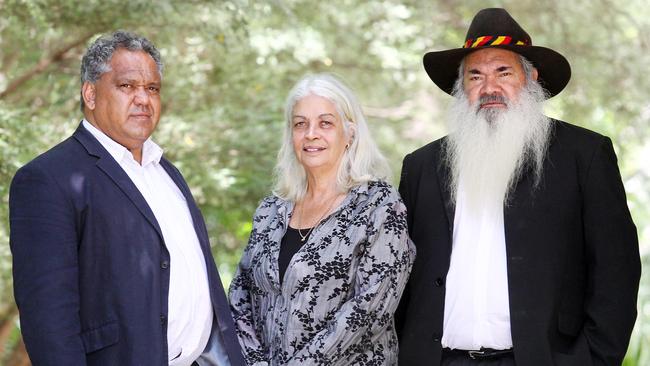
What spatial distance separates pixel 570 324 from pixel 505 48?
122 centimetres

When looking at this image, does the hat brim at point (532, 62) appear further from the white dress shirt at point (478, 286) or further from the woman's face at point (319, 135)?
the white dress shirt at point (478, 286)

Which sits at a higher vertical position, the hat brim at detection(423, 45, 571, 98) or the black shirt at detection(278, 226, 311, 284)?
the hat brim at detection(423, 45, 571, 98)

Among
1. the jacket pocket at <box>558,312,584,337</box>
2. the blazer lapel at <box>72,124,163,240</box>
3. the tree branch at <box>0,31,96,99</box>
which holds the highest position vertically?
the tree branch at <box>0,31,96,99</box>

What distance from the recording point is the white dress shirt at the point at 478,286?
11.6 feet

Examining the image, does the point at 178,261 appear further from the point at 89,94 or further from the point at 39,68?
the point at 39,68

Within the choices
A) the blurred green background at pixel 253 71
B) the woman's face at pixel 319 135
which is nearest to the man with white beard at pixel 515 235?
the woman's face at pixel 319 135

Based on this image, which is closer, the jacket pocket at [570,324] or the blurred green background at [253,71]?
the jacket pocket at [570,324]

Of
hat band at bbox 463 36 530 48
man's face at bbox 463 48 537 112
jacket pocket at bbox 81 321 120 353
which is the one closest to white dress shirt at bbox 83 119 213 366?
jacket pocket at bbox 81 321 120 353

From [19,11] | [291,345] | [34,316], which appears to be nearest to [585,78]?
[19,11]

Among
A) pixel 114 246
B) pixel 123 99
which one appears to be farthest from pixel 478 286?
pixel 123 99

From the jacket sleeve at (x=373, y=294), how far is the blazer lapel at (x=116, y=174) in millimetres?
801

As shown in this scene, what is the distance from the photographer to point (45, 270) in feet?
9.39

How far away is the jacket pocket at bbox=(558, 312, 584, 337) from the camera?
11.8ft

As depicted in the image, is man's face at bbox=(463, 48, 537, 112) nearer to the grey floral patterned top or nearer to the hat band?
the hat band
